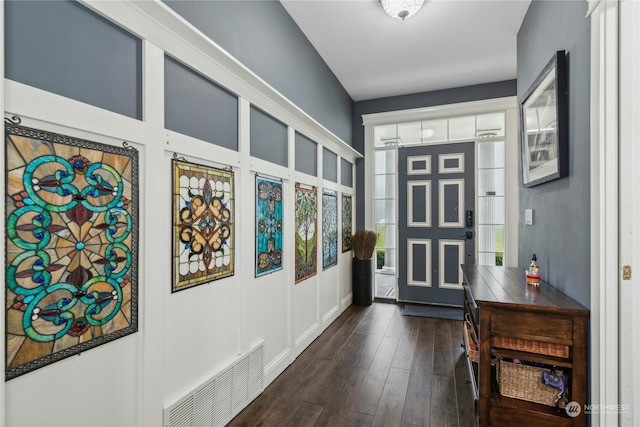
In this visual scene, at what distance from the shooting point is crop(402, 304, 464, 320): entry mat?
12.9 ft

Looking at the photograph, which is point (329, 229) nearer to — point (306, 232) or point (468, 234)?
point (306, 232)

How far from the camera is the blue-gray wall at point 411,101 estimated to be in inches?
163

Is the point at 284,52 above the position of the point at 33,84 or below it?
above

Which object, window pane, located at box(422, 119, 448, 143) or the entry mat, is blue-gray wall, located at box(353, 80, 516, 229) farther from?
the entry mat

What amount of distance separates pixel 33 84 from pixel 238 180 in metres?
1.12

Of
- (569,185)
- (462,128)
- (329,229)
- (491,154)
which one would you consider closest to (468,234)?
(491,154)

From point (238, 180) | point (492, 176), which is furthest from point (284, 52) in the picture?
point (492, 176)

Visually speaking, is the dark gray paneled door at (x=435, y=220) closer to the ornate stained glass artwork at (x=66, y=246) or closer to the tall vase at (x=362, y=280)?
the tall vase at (x=362, y=280)

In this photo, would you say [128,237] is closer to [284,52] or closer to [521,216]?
[284,52]

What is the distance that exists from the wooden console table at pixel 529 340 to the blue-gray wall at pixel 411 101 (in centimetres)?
303

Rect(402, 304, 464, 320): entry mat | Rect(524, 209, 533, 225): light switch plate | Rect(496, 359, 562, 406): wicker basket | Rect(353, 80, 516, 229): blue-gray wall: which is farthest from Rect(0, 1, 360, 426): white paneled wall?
Rect(353, 80, 516, 229): blue-gray wall

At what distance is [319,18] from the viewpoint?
2.85 metres

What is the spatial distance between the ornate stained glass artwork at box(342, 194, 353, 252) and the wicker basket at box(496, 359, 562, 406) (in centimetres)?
257

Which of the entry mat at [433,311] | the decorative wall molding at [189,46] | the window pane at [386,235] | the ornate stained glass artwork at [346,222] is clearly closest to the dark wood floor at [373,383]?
the entry mat at [433,311]
